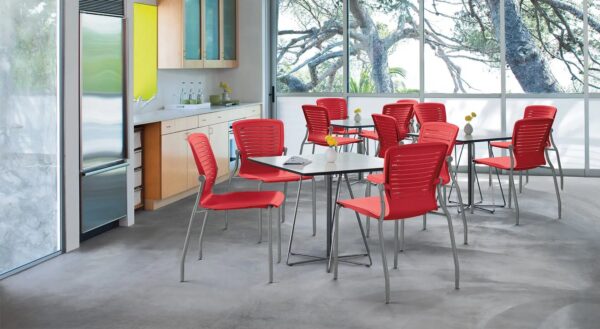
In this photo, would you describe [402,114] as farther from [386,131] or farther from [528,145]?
[528,145]

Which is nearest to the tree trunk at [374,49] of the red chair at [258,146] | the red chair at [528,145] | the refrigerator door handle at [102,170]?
the red chair at [528,145]

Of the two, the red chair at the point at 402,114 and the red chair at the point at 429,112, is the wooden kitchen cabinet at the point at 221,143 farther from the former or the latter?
the red chair at the point at 429,112

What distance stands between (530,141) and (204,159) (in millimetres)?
3405

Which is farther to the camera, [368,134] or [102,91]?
[368,134]

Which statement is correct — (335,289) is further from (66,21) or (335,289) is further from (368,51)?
(368,51)

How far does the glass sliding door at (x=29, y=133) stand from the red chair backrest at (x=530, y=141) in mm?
4158

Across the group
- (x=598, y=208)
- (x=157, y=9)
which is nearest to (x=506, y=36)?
(x=598, y=208)

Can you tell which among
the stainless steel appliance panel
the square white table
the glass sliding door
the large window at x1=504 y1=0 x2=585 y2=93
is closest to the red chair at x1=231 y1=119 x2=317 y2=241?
the square white table

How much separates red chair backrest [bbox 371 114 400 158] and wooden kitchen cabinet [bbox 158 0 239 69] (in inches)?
114

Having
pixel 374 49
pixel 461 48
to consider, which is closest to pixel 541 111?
pixel 461 48

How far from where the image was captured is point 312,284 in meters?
5.38

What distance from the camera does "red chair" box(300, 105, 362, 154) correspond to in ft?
30.2

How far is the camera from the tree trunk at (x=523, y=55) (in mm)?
10836

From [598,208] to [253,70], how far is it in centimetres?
539
